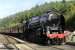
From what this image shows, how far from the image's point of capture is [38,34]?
28141mm

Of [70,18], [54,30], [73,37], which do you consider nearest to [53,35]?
[54,30]

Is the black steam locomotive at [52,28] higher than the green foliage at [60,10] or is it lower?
lower

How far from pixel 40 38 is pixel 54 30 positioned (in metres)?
2.35

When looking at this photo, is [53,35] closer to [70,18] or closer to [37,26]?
[37,26]

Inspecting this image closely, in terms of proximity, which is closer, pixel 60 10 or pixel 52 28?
pixel 52 28

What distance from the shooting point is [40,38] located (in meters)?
27.8

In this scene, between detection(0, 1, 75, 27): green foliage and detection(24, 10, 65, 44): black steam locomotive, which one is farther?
detection(0, 1, 75, 27): green foliage

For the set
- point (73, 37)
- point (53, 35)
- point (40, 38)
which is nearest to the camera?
point (53, 35)

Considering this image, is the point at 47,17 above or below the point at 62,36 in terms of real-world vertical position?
above

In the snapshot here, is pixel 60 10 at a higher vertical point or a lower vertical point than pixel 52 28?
higher

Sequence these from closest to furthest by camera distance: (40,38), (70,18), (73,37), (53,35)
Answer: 1. (53,35)
2. (40,38)
3. (73,37)
4. (70,18)

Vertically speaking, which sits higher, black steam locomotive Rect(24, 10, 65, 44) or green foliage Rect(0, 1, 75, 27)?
green foliage Rect(0, 1, 75, 27)

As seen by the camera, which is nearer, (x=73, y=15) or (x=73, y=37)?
(x=73, y=37)

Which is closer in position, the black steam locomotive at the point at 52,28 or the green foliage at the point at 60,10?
the black steam locomotive at the point at 52,28
